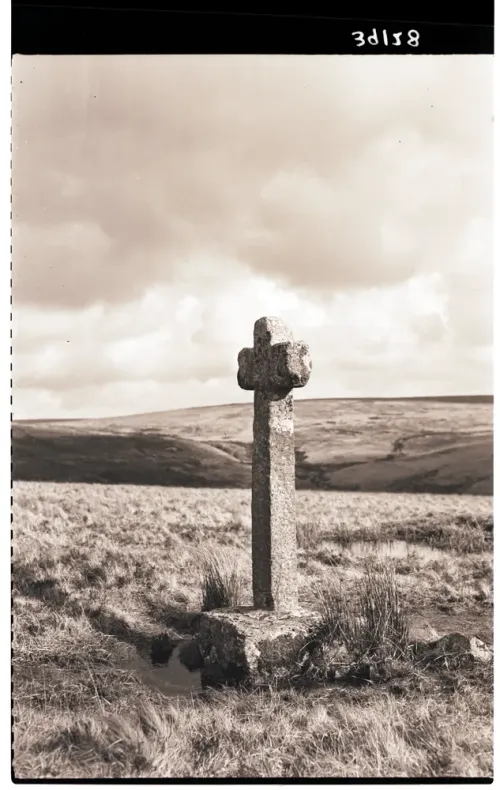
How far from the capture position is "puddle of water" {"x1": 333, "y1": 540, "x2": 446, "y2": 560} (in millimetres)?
10562

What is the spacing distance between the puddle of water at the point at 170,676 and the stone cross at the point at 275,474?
0.82 metres

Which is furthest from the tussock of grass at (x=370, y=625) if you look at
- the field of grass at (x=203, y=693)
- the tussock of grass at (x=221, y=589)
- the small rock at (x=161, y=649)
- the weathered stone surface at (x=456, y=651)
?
the small rock at (x=161, y=649)

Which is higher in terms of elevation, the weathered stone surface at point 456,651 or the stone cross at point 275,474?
the stone cross at point 275,474

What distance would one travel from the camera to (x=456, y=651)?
18.1 ft

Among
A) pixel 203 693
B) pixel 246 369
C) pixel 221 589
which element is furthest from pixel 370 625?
pixel 246 369

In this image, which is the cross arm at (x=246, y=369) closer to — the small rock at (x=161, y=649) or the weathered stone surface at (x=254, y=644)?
the weathered stone surface at (x=254, y=644)

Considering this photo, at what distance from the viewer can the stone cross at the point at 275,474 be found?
5578 millimetres

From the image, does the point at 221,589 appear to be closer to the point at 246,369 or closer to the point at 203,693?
the point at 203,693

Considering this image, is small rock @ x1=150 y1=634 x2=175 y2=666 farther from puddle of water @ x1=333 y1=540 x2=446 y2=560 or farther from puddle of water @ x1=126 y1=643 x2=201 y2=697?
puddle of water @ x1=333 y1=540 x2=446 y2=560

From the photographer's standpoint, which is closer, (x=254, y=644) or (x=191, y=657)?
(x=254, y=644)

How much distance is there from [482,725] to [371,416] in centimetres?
2823

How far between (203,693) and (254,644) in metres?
0.57
